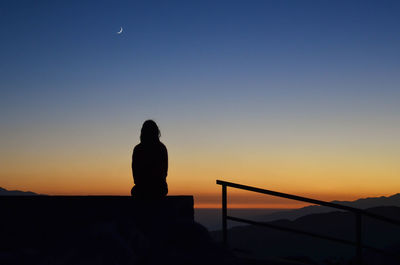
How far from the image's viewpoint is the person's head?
5.78m

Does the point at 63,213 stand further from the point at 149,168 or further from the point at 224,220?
the point at 224,220

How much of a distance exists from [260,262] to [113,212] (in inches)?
67.5

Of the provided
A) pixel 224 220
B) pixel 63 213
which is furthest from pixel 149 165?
pixel 224 220

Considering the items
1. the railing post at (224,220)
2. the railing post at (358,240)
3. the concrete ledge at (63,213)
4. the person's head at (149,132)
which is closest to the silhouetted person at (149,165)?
the person's head at (149,132)

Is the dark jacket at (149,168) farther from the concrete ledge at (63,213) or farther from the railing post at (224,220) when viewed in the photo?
the railing post at (224,220)

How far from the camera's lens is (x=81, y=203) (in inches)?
212

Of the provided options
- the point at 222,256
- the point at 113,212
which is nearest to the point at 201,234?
the point at 222,256

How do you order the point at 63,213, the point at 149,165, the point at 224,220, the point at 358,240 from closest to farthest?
1. the point at 63,213
2. the point at 149,165
3. the point at 224,220
4. the point at 358,240

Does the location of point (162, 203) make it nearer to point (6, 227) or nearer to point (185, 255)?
point (185, 255)

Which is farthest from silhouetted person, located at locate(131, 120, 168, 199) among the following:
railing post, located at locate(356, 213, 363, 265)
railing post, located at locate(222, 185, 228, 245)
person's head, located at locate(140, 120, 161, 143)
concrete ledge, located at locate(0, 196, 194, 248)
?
railing post, located at locate(356, 213, 363, 265)

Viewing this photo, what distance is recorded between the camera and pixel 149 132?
19.0 feet

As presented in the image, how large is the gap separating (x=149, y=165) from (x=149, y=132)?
1.36 feet

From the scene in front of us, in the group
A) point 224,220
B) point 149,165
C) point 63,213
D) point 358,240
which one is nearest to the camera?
point 63,213

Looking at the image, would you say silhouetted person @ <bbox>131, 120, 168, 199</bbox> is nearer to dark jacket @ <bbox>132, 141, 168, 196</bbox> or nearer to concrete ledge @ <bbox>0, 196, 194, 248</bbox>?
dark jacket @ <bbox>132, 141, 168, 196</bbox>
